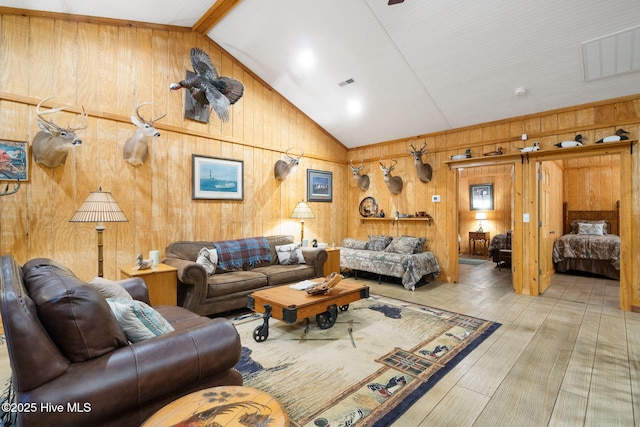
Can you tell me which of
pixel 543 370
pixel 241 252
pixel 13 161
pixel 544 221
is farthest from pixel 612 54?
pixel 13 161

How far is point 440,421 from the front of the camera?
1.81 m

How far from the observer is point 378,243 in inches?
229

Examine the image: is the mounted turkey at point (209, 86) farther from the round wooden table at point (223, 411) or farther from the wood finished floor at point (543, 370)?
the wood finished floor at point (543, 370)

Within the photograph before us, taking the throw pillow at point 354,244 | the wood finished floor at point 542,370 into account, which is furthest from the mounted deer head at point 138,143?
the throw pillow at point 354,244

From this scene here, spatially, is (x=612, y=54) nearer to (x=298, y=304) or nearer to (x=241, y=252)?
(x=298, y=304)

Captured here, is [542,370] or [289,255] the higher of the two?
[289,255]

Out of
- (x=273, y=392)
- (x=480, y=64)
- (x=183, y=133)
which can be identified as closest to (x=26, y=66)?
(x=183, y=133)

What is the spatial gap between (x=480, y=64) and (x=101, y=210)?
4678 millimetres

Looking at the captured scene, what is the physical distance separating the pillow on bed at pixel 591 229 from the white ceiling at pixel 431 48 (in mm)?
3858

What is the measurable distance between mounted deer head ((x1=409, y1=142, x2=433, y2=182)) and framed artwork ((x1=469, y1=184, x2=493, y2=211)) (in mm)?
4347

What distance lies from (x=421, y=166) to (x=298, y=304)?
3776mm

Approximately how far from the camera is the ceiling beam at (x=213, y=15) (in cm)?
376

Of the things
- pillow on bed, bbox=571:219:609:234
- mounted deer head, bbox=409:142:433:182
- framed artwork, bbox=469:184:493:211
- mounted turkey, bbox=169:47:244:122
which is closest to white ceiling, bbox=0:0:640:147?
mounted deer head, bbox=409:142:433:182

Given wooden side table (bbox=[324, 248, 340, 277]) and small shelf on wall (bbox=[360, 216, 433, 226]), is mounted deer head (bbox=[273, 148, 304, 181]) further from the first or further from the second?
small shelf on wall (bbox=[360, 216, 433, 226])
